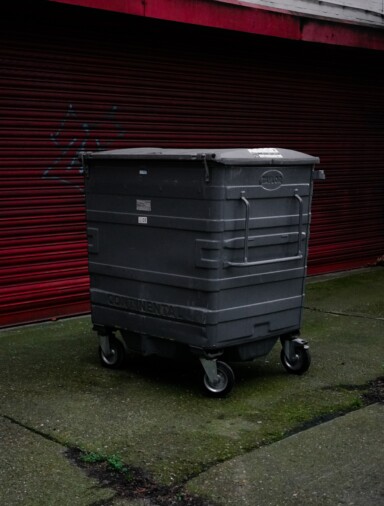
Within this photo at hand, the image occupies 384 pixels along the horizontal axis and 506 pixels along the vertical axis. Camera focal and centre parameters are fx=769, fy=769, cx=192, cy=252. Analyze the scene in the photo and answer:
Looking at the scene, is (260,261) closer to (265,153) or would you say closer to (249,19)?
(265,153)

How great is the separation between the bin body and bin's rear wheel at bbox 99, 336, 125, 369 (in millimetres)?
187

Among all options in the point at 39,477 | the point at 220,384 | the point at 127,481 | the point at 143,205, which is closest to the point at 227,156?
the point at 143,205

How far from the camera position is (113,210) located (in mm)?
5699

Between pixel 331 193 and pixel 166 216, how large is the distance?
253 inches

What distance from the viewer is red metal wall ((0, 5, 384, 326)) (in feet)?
24.5

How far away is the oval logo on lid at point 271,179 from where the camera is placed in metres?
5.34

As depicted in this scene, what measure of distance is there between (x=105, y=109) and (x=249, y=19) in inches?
84.3

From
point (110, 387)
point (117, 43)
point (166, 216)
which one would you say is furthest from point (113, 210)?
point (117, 43)

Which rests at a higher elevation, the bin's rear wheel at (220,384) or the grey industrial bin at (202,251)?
the grey industrial bin at (202,251)

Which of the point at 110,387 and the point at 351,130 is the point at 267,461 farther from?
the point at 351,130

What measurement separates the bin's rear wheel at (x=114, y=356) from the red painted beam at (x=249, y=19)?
3.17 metres

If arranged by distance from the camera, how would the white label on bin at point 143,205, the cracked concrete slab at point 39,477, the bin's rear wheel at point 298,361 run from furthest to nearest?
the bin's rear wheel at point 298,361 → the white label on bin at point 143,205 → the cracked concrete slab at point 39,477

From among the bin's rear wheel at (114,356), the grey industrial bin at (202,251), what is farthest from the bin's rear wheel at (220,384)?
the bin's rear wheel at (114,356)

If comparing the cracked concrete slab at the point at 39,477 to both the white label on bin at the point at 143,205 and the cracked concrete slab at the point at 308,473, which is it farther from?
the white label on bin at the point at 143,205
